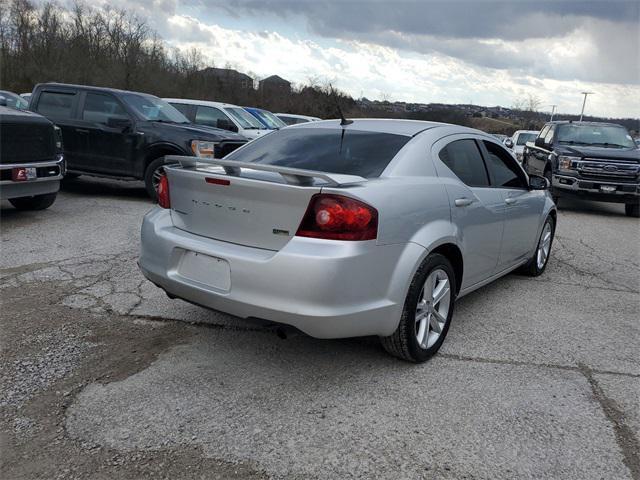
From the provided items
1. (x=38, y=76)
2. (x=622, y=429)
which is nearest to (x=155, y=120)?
(x=622, y=429)

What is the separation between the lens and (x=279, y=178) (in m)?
3.21

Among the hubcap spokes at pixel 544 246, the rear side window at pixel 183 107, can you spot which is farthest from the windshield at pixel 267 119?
the hubcap spokes at pixel 544 246

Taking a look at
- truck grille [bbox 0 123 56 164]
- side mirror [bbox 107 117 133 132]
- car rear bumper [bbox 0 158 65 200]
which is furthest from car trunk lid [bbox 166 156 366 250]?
side mirror [bbox 107 117 133 132]

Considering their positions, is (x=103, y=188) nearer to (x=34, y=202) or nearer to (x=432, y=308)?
(x=34, y=202)

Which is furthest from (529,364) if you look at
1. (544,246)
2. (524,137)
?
(524,137)

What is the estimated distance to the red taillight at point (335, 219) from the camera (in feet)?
9.52

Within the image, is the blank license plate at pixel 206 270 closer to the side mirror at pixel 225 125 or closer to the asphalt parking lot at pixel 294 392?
the asphalt parking lot at pixel 294 392

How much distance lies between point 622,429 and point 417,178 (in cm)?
185

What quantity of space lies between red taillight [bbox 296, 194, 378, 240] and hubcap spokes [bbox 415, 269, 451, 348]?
2.62ft

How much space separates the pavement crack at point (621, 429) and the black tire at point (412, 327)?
3.37 feet

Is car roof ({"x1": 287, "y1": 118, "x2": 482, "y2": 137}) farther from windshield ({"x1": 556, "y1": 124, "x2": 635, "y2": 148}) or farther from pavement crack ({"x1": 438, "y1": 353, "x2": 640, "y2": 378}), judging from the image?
windshield ({"x1": 556, "y1": 124, "x2": 635, "y2": 148})

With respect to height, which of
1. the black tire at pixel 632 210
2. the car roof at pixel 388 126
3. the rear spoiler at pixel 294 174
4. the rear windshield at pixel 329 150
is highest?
the car roof at pixel 388 126

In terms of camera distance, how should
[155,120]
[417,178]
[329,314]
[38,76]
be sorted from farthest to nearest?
[38,76]
[155,120]
[417,178]
[329,314]

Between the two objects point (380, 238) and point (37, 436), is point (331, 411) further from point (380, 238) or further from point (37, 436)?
point (37, 436)
